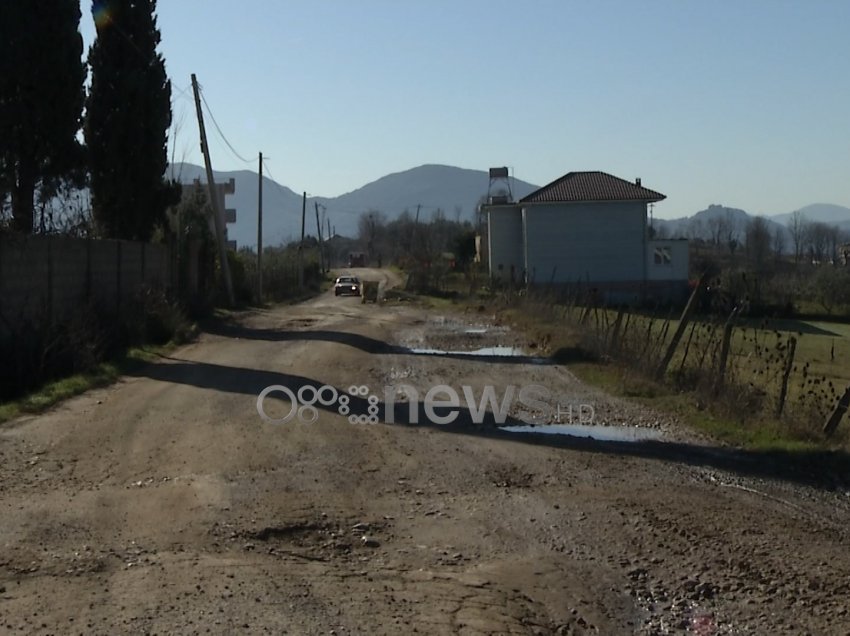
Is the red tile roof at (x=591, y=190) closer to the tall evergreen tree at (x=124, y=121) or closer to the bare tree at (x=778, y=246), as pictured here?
the bare tree at (x=778, y=246)

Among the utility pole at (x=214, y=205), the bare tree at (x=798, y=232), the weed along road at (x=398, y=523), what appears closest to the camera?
the weed along road at (x=398, y=523)

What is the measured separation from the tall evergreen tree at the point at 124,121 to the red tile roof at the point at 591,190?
30.9 meters

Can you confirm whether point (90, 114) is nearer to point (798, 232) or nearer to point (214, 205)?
point (214, 205)

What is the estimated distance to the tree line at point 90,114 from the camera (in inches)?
751

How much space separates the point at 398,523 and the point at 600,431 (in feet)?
15.8

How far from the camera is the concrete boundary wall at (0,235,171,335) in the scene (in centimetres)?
1525

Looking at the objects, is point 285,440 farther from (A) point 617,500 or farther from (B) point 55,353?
(B) point 55,353

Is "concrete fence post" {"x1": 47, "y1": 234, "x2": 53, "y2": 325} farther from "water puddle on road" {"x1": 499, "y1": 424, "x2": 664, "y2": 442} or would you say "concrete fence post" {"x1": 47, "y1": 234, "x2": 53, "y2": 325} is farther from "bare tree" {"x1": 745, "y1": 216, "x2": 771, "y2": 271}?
"bare tree" {"x1": 745, "y1": 216, "x2": 771, "y2": 271}

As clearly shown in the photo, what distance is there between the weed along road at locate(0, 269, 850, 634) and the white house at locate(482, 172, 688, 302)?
135 ft

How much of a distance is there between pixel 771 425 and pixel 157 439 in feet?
22.4

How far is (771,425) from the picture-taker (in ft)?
37.3

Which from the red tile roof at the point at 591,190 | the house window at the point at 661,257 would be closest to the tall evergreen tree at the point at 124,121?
the red tile roof at the point at 591,190

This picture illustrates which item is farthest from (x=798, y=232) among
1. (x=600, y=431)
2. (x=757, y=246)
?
(x=600, y=431)

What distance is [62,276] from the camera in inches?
707
